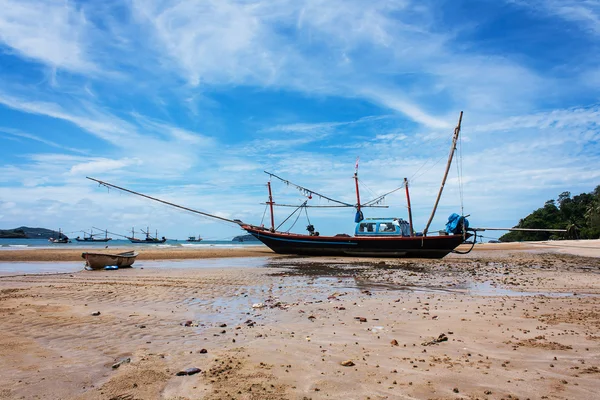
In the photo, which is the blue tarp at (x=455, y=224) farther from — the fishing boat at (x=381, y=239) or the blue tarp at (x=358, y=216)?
the blue tarp at (x=358, y=216)

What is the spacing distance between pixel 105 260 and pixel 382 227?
20.2 meters

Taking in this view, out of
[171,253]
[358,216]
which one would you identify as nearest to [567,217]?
[358,216]

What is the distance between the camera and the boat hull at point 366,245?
2852cm

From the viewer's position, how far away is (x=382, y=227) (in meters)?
31.2

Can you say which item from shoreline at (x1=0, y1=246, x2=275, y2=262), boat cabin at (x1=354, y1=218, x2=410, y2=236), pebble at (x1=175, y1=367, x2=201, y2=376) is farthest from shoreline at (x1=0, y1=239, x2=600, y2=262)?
pebble at (x1=175, y1=367, x2=201, y2=376)

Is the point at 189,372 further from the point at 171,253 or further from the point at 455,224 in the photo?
the point at 171,253

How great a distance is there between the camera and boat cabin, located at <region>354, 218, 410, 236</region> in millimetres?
30641

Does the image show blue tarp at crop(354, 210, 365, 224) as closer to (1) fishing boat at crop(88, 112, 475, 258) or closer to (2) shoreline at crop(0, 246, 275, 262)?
(1) fishing boat at crop(88, 112, 475, 258)

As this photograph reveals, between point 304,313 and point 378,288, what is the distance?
4764mm

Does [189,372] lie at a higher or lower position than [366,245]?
lower

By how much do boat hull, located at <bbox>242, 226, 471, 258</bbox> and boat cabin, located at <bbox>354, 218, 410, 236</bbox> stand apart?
3.36ft

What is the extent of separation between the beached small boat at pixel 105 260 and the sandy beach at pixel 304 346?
11499 millimetres

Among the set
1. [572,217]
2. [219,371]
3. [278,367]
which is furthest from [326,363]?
[572,217]

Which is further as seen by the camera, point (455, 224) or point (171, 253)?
point (171, 253)
